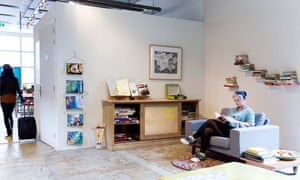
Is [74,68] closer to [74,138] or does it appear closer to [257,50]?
[74,138]

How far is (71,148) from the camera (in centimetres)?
506

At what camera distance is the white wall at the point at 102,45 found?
502cm

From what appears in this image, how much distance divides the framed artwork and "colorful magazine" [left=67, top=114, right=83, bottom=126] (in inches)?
68.1

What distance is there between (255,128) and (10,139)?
194 inches

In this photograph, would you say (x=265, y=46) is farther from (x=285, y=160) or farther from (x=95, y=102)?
(x=95, y=102)

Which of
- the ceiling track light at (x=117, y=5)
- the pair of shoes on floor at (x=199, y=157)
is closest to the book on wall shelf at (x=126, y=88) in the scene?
the pair of shoes on floor at (x=199, y=157)

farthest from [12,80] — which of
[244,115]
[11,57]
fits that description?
[11,57]

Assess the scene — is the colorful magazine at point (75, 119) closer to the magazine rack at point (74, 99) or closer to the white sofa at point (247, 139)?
the magazine rack at point (74, 99)

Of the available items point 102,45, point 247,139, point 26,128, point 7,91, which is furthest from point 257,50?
point 7,91

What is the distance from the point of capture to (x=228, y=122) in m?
4.19

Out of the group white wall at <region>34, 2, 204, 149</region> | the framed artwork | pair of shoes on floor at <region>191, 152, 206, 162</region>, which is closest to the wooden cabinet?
white wall at <region>34, 2, 204, 149</region>

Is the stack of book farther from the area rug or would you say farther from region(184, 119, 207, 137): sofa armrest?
region(184, 119, 207, 137): sofa armrest

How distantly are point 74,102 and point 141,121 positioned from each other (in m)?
1.31

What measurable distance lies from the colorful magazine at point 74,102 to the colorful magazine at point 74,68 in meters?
0.46
